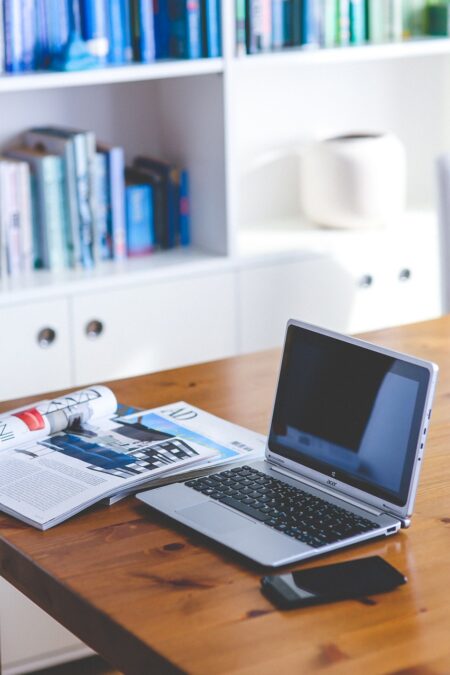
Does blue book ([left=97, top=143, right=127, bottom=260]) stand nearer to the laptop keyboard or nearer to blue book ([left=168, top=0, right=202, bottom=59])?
blue book ([left=168, top=0, right=202, bottom=59])

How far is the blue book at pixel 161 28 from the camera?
112 inches

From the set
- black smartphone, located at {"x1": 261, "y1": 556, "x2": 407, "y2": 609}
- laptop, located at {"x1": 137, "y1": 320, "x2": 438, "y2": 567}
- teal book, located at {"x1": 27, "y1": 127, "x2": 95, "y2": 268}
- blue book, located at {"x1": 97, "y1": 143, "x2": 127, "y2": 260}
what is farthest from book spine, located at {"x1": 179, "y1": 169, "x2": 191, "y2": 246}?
black smartphone, located at {"x1": 261, "y1": 556, "x2": 407, "y2": 609}

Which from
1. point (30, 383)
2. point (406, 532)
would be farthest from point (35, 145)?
point (406, 532)

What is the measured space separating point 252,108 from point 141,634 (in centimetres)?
237

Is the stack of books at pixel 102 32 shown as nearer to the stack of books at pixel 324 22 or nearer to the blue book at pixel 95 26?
the blue book at pixel 95 26

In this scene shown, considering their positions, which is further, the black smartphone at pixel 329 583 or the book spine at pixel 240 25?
the book spine at pixel 240 25

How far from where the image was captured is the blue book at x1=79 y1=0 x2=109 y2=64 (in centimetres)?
275

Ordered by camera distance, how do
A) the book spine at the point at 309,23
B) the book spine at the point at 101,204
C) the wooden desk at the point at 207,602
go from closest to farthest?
the wooden desk at the point at 207,602 → the book spine at the point at 101,204 → the book spine at the point at 309,23

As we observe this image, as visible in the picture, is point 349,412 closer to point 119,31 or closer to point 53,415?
point 53,415

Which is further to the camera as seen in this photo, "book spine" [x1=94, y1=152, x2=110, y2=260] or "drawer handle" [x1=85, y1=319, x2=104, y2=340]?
"book spine" [x1=94, y1=152, x2=110, y2=260]

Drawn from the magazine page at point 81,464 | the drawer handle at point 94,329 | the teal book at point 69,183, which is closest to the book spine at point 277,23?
the teal book at point 69,183

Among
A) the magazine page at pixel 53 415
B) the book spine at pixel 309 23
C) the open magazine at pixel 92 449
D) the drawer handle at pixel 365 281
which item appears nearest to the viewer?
the open magazine at pixel 92 449

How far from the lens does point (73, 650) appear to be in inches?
93.9

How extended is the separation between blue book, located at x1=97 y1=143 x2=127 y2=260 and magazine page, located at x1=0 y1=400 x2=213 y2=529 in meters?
1.32
